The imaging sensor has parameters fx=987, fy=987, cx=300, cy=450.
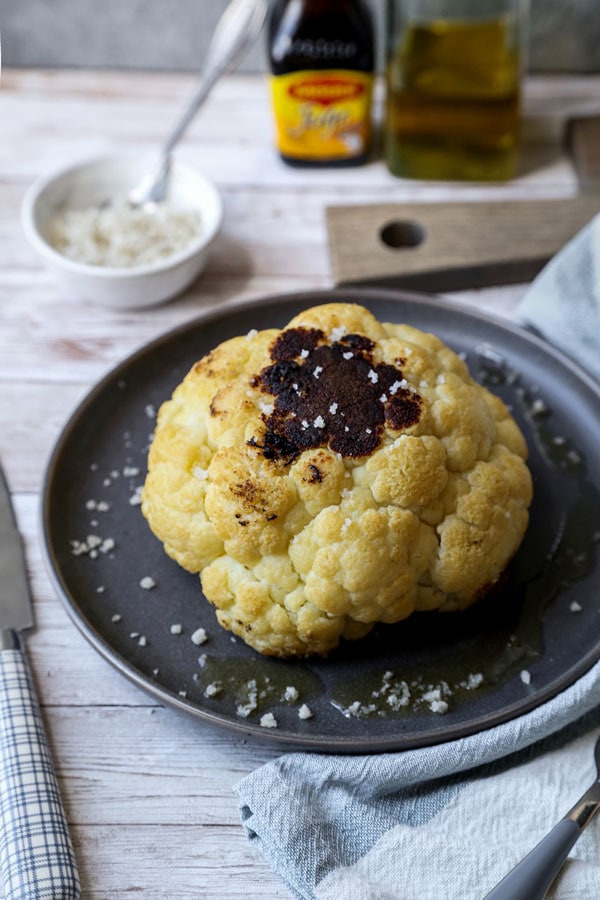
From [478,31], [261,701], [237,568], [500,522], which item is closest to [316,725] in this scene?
[261,701]

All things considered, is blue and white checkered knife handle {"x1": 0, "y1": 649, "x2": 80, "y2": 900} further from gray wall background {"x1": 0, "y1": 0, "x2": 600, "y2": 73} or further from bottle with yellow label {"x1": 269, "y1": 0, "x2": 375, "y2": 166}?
gray wall background {"x1": 0, "y1": 0, "x2": 600, "y2": 73}

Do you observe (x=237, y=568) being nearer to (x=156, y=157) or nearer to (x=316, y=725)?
(x=316, y=725)

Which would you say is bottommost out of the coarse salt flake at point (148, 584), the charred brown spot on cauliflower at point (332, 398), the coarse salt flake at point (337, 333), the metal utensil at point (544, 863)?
the coarse salt flake at point (148, 584)

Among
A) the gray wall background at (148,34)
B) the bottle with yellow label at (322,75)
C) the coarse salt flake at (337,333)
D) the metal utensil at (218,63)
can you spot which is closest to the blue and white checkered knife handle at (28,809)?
the coarse salt flake at (337,333)

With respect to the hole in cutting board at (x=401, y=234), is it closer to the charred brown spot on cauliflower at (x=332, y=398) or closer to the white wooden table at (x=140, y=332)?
the white wooden table at (x=140, y=332)

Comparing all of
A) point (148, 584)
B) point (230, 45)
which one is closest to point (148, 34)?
point (230, 45)

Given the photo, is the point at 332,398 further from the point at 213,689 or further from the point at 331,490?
the point at 213,689
